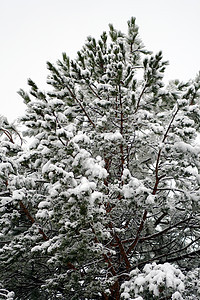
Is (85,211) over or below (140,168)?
below

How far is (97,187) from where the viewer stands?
285cm

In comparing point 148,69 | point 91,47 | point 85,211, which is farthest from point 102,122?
point 91,47

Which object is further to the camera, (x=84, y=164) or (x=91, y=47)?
(x=91, y=47)

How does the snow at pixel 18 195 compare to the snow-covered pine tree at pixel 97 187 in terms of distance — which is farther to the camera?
the snow at pixel 18 195

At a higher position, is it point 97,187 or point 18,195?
point 18,195

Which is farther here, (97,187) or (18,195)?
(18,195)

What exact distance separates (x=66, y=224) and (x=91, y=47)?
424 cm

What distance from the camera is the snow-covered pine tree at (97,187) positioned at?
262 centimetres

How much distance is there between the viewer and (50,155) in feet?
10.1

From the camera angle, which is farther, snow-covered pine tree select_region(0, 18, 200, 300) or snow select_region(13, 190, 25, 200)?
snow select_region(13, 190, 25, 200)

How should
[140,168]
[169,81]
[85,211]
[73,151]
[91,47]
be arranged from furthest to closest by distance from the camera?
1. [169,81]
2. [91,47]
3. [140,168]
4. [73,151]
5. [85,211]

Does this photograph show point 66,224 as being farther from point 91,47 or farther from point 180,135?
point 91,47

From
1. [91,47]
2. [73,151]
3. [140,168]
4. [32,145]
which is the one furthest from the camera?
[91,47]

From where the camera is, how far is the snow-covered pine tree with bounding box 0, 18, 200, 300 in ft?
8.59
